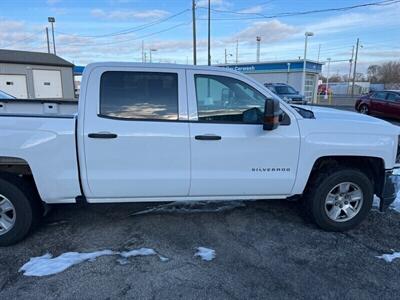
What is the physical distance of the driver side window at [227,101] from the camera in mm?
3672

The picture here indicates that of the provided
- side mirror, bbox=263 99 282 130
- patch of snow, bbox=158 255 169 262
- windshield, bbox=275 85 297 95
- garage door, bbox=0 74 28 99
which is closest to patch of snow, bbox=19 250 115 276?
patch of snow, bbox=158 255 169 262

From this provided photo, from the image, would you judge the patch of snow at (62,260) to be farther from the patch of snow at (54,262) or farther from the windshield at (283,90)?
the windshield at (283,90)

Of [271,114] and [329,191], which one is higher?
[271,114]

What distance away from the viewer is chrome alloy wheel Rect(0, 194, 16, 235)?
3604 millimetres

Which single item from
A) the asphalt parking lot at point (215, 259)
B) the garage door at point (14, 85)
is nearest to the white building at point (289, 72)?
the garage door at point (14, 85)

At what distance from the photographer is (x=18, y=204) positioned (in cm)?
357

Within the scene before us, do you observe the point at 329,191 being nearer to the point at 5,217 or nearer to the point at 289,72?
the point at 5,217

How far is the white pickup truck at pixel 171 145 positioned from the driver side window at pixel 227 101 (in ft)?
0.04

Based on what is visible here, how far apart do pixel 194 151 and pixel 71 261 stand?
5.64ft

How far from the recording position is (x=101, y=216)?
4.50m

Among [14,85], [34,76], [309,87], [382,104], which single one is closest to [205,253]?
[382,104]

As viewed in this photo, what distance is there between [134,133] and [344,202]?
8.86 feet

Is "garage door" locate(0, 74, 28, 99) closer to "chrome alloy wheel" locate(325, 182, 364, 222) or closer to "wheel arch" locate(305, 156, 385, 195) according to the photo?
"wheel arch" locate(305, 156, 385, 195)

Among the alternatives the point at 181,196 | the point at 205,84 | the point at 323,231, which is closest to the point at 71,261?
the point at 181,196
